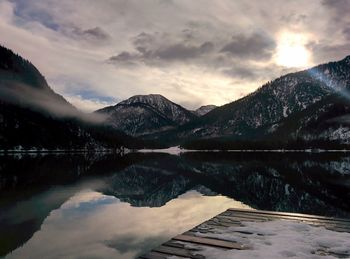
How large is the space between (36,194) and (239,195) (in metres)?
21.3

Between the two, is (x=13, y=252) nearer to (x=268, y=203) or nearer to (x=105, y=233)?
(x=105, y=233)

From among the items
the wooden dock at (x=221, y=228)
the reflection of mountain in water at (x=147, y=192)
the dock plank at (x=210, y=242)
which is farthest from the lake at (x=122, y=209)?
the dock plank at (x=210, y=242)

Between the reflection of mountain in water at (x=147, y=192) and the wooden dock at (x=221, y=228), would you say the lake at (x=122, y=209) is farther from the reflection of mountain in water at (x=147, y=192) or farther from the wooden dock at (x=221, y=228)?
the wooden dock at (x=221, y=228)

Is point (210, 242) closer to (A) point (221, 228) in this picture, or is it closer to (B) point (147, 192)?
(A) point (221, 228)

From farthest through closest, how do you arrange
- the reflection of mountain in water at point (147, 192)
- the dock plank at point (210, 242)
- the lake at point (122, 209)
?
1. the reflection of mountain in water at point (147, 192)
2. the lake at point (122, 209)
3. the dock plank at point (210, 242)

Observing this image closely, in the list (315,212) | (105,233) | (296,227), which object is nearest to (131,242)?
(105,233)

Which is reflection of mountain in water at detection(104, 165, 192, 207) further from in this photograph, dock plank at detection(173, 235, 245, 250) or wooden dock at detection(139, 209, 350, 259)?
dock plank at detection(173, 235, 245, 250)

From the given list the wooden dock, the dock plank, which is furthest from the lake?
the dock plank

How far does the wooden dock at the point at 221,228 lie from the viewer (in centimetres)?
1263

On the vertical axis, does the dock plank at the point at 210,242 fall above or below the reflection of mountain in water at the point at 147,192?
above

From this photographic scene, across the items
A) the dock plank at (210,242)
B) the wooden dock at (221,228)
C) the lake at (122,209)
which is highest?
the dock plank at (210,242)

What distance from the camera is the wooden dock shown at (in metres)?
12.6

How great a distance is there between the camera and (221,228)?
653 inches

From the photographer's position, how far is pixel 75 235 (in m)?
22.2
